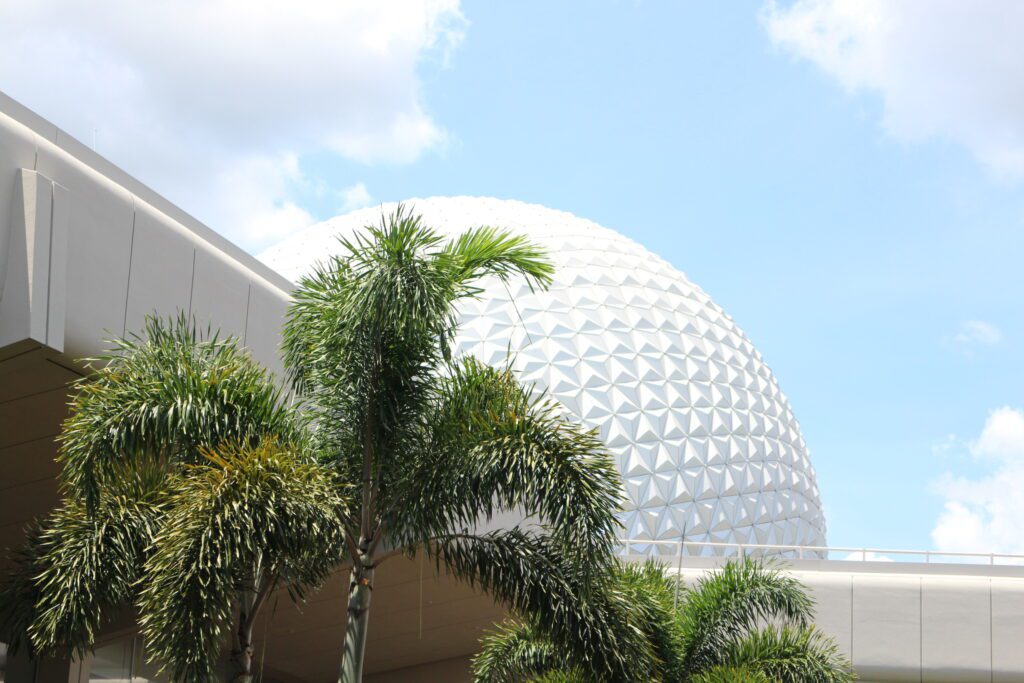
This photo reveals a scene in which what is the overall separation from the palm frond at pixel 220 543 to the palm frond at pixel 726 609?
7416 mm

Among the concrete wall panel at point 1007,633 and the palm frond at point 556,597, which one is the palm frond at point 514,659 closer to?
the palm frond at point 556,597

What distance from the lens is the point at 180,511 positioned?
33.0 feet

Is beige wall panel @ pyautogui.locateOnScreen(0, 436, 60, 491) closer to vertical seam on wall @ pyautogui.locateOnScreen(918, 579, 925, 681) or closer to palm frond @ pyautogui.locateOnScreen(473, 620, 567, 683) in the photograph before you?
palm frond @ pyautogui.locateOnScreen(473, 620, 567, 683)

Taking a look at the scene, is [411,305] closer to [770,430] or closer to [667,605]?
[667,605]

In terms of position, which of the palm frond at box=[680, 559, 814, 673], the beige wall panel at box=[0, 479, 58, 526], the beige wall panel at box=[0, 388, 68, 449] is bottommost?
the palm frond at box=[680, 559, 814, 673]

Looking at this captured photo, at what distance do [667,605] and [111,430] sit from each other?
26.0 feet

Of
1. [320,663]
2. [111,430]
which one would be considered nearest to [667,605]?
[111,430]

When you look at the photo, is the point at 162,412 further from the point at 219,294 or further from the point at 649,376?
the point at 649,376

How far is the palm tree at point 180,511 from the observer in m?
9.85

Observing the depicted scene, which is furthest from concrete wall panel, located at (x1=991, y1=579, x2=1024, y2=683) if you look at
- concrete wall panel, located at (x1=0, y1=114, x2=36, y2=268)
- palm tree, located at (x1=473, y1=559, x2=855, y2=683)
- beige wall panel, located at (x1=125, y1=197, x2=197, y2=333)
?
concrete wall panel, located at (x1=0, y1=114, x2=36, y2=268)

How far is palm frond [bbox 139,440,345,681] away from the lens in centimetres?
977

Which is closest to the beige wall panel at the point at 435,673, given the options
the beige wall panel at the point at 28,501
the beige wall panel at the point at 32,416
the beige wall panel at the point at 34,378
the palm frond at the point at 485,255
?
the beige wall panel at the point at 28,501

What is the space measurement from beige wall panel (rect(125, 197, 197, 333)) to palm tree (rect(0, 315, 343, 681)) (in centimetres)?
244

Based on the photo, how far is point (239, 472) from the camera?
398 inches
